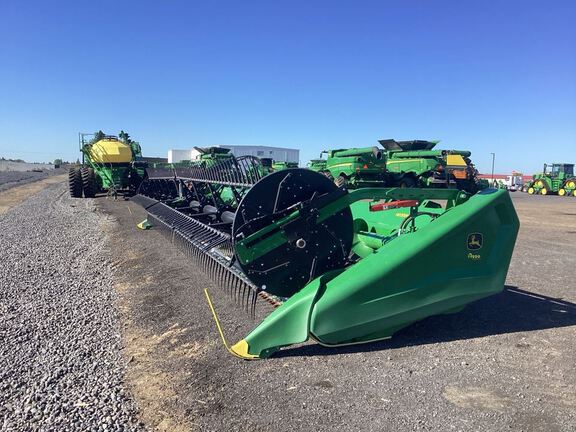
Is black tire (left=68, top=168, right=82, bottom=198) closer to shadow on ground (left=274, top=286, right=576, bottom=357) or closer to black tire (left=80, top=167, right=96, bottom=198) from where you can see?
black tire (left=80, top=167, right=96, bottom=198)

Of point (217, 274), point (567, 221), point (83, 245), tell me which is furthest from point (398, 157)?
point (217, 274)

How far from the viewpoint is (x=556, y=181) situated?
31625 millimetres

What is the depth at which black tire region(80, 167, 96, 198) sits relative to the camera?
18906mm

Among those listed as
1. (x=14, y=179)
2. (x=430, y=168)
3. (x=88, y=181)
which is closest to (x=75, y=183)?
(x=88, y=181)

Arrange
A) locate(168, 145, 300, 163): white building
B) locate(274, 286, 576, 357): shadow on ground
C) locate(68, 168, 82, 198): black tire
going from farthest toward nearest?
locate(168, 145, 300, 163): white building < locate(68, 168, 82, 198): black tire < locate(274, 286, 576, 357): shadow on ground

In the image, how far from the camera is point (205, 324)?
4102 mm

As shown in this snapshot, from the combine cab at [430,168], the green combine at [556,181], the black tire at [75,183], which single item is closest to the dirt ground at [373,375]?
the black tire at [75,183]

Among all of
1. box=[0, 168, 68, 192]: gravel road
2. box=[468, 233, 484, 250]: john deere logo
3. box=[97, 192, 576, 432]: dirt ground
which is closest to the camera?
box=[97, 192, 576, 432]: dirt ground

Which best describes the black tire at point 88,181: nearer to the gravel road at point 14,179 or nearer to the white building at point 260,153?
the gravel road at point 14,179

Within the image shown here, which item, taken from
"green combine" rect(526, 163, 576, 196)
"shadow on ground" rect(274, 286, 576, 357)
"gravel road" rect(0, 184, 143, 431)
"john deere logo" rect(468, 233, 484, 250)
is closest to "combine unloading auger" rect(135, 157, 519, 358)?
"john deere logo" rect(468, 233, 484, 250)

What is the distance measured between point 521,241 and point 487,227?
617 centimetres

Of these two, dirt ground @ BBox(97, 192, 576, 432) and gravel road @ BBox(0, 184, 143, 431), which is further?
gravel road @ BBox(0, 184, 143, 431)

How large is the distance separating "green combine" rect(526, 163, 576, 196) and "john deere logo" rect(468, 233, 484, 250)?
32.4 meters

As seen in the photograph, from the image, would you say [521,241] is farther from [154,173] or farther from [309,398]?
[154,173]
